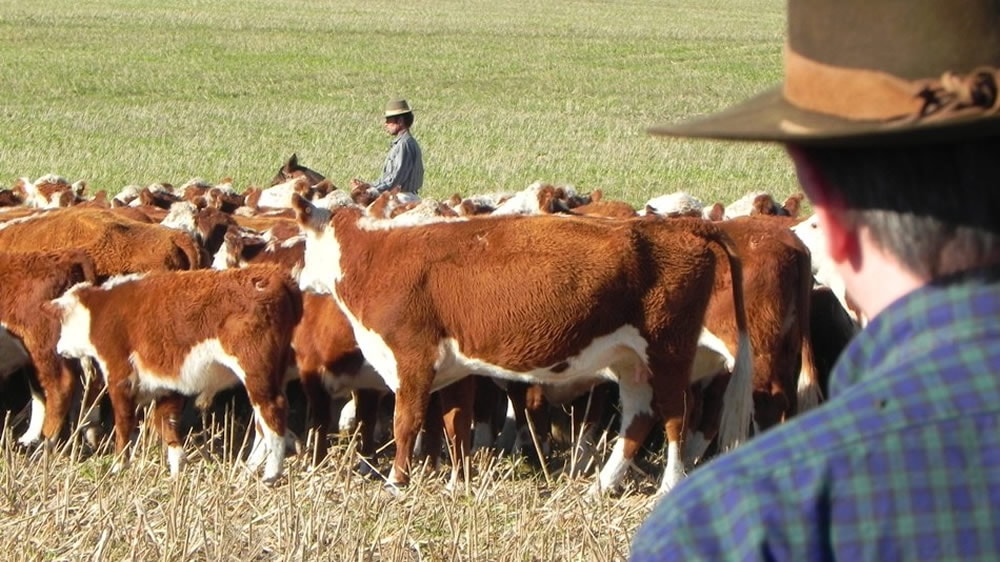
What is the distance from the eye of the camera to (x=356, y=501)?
6.65 m

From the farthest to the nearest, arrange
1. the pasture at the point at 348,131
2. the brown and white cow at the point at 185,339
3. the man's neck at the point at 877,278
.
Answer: the brown and white cow at the point at 185,339 → the pasture at the point at 348,131 → the man's neck at the point at 877,278

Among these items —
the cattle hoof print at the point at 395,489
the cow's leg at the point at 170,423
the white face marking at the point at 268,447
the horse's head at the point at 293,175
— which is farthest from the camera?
the horse's head at the point at 293,175

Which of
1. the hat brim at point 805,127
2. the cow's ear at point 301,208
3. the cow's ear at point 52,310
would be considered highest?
the hat brim at point 805,127

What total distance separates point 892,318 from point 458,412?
288 inches

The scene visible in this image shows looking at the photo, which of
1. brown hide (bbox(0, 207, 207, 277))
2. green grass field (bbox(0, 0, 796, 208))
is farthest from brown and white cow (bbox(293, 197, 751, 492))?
green grass field (bbox(0, 0, 796, 208))

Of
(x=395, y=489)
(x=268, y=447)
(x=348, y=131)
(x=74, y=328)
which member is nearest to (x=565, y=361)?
(x=395, y=489)

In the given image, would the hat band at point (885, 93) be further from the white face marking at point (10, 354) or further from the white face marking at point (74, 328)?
the white face marking at point (10, 354)

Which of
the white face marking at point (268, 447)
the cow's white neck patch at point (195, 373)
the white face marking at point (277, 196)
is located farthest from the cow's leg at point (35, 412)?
the white face marking at point (277, 196)

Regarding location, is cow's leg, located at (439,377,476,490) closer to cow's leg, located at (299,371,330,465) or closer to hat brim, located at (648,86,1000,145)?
cow's leg, located at (299,371,330,465)

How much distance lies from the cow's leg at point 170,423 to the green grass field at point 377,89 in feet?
40.7

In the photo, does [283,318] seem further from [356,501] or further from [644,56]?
[644,56]

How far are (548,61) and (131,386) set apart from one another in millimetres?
39637

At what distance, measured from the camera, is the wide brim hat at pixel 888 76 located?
195cm

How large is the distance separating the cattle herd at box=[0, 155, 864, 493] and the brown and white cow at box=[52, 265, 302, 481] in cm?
1
